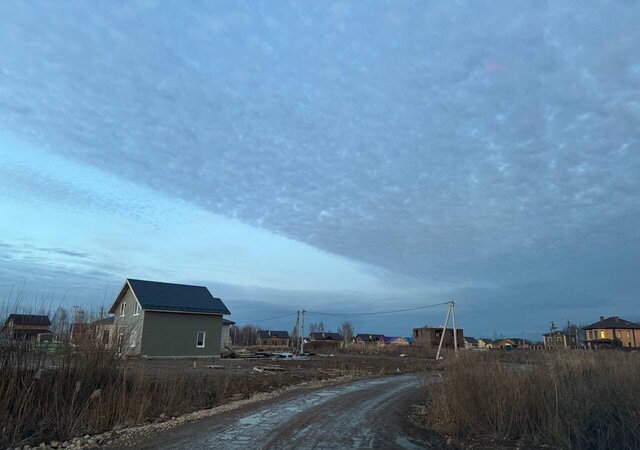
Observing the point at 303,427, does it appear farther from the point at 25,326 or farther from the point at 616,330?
the point at 616,330

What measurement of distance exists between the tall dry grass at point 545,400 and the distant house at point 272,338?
11657 cm

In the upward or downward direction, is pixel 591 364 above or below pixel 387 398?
above

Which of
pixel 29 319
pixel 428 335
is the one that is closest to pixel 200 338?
pixel 29 319

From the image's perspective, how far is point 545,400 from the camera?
980cm

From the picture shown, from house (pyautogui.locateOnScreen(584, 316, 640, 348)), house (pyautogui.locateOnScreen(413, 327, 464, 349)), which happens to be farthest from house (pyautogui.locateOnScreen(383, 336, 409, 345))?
house (pyautogui.locateOnScreen(584, 316, 640, 348))

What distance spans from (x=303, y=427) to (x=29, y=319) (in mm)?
6929

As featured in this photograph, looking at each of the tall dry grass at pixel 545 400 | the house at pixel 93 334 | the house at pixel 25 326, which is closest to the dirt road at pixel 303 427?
the tall dry grass at pixel 545 400

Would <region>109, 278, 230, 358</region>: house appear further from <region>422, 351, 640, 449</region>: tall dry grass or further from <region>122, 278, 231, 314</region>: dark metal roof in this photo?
<region>422, 351, 640, 449</region>: tall dry grass

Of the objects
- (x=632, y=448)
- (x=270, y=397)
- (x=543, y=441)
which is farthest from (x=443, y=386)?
(x=270, y=397)

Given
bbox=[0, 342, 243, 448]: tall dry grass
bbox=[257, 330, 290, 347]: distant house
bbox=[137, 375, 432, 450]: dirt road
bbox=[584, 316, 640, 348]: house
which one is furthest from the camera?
bbox=[257, 330, 290, 347]: distant house

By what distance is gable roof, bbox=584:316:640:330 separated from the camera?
82419 mm

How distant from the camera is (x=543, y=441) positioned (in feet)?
30.6

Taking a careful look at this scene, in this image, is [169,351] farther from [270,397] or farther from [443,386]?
[443,386]

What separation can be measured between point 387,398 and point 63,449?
11.1 metres
